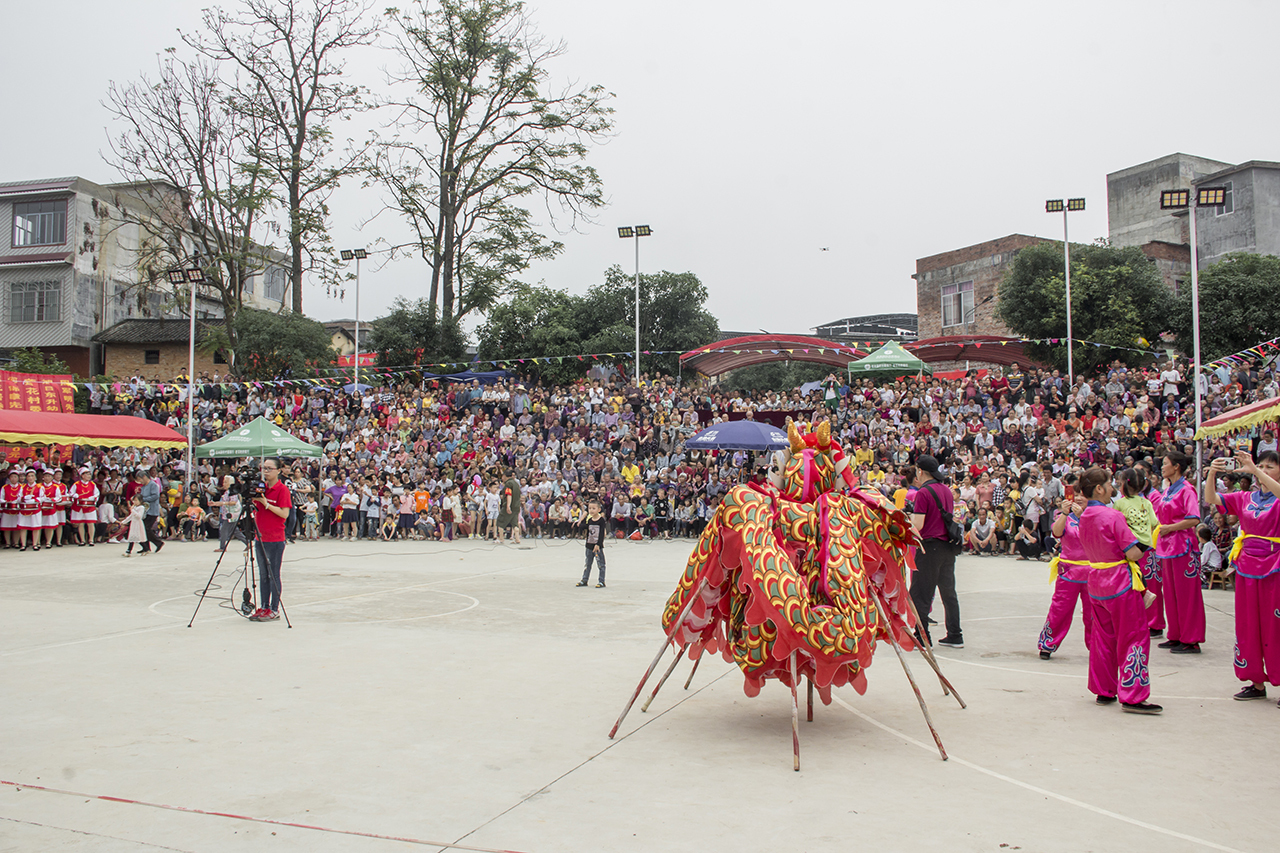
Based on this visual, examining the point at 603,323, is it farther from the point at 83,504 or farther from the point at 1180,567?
the point at 1180,567

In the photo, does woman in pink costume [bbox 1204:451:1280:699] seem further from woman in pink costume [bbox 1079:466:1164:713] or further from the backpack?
the backpack

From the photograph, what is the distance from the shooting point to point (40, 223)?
3462cm

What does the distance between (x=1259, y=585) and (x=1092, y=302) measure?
75.7 feet

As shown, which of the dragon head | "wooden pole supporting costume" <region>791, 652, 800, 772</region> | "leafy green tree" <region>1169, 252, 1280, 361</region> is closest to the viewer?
"wooden pole supporting costume" <region>791, 652, 800, 772</region>

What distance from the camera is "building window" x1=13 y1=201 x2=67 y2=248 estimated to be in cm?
3434

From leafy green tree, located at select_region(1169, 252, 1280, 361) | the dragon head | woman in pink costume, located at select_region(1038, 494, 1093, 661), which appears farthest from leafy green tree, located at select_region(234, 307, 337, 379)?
leafy green tree, located at select_region(1169, 252, 1280, 361)

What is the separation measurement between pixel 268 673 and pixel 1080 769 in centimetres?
518

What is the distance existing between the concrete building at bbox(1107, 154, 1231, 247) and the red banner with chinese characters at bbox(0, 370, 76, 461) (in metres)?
35.0

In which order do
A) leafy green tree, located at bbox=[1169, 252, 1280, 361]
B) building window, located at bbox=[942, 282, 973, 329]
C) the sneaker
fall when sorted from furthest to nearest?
building window, located at bbox=[942, 282, 973, 329] < leafy green tree, located at bbox=[1169, 252, 1280, 361] < the sneaker

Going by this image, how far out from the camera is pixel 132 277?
37.7m

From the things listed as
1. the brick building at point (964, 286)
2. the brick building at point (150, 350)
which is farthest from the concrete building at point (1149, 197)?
the brick building at point (150, 350)

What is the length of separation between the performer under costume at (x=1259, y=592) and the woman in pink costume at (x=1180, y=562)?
4.35 ft

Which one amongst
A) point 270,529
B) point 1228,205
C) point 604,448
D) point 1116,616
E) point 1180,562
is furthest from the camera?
point 1228,205

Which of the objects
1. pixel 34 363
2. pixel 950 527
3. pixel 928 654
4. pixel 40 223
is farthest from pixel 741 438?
pixel 40 223
